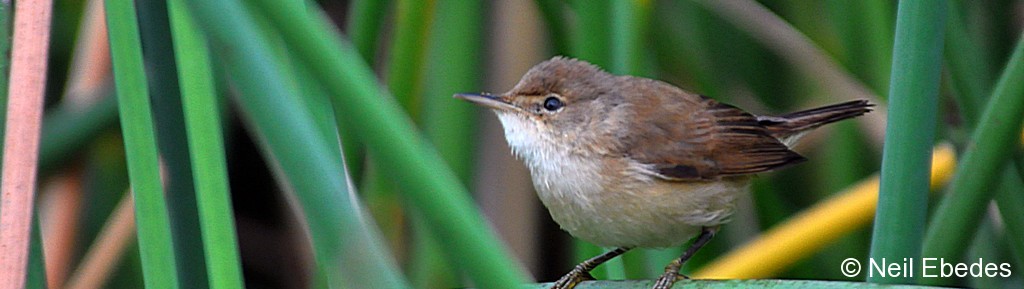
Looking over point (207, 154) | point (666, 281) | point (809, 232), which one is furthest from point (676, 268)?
point (207, 154)

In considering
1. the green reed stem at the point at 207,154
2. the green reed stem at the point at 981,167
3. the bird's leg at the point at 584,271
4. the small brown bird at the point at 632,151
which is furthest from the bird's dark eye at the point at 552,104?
the green reed stem at the point at 207,154

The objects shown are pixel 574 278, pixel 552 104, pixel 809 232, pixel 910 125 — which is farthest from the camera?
pixel 809 232

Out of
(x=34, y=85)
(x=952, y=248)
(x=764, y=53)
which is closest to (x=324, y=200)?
(x=34, y=85)

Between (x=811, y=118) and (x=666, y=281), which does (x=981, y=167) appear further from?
(x=811, y=118)

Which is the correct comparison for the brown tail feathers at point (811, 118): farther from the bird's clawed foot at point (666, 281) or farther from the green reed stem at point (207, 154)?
the green reed stem at point (207, 154)

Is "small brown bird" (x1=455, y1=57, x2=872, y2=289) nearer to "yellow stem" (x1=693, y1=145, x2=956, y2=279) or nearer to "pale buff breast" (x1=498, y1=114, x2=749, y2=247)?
"pale buff breast" (x1=498, y1=114, x2=749, y2=247)

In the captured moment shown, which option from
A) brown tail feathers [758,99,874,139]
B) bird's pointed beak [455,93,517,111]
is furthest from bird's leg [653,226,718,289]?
bird's pointed beak [455,93,517,111]
